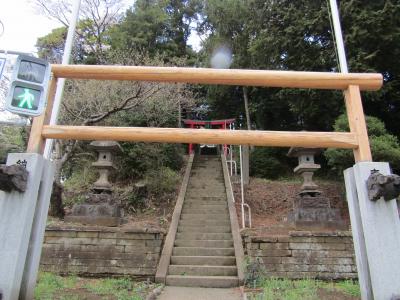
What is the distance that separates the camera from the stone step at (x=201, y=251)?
7.36 m

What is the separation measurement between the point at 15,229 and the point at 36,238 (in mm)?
259

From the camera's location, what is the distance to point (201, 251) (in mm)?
7410

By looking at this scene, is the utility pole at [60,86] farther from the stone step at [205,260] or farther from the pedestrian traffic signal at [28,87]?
the stone step at [205,260]

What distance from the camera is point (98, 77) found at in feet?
12.9

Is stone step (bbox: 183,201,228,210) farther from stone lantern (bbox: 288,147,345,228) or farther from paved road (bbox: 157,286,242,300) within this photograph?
paved road (bbox: 157,286,242,300)

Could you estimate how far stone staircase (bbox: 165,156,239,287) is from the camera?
20.9ft

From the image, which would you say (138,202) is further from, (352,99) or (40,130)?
(352,99)

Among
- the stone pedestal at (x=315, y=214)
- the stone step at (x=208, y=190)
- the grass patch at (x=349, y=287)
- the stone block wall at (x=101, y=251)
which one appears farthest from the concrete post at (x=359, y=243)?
the stone step at (x=208, y=190)

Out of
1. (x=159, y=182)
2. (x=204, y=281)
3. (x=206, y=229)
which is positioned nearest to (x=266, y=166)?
(x=159, y=182)

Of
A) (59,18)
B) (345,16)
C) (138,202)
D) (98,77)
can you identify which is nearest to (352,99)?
(98,77)

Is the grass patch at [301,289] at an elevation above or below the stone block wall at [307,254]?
below

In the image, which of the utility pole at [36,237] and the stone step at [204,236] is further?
the stone step at [204,236]

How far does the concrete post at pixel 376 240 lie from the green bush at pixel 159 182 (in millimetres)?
8428

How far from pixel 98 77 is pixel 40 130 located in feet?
2.79
